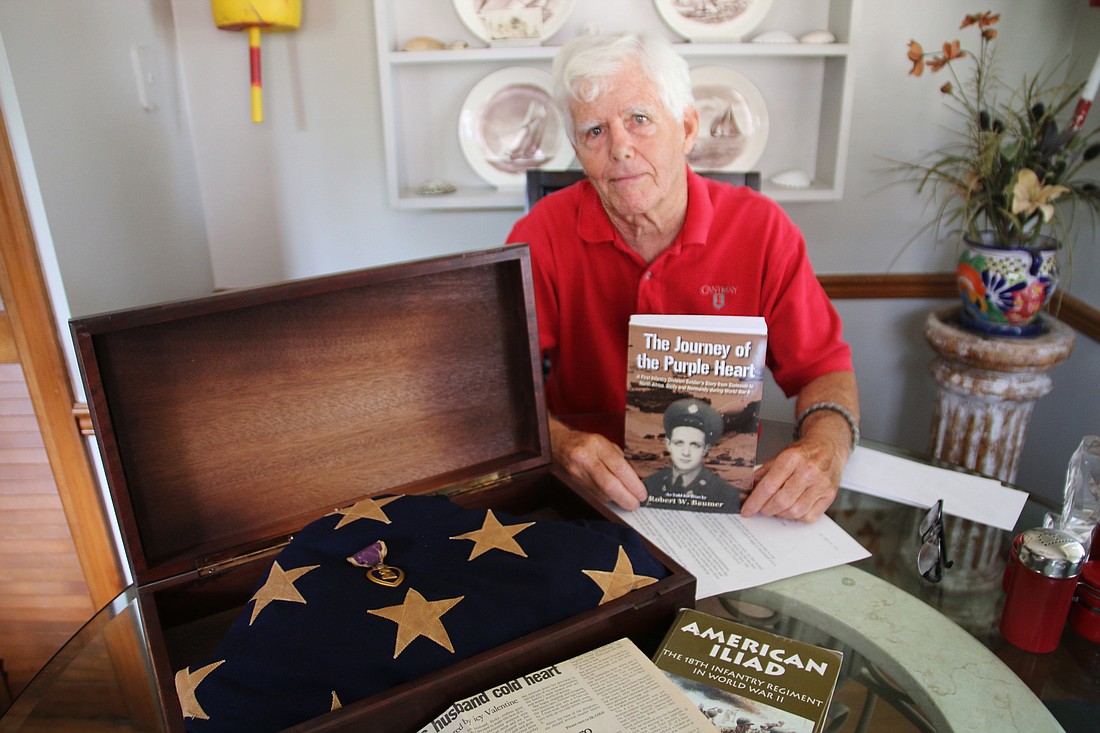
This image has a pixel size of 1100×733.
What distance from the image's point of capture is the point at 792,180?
86.8 inches

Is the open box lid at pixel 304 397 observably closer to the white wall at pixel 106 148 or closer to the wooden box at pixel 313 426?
the wooden box at pixel 313 426

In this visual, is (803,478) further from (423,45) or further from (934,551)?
(423,45)

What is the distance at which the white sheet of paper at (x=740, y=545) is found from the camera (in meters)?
0.92

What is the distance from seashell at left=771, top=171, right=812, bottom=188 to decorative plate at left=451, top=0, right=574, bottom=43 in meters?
0.78

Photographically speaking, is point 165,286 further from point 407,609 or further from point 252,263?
point 407,609

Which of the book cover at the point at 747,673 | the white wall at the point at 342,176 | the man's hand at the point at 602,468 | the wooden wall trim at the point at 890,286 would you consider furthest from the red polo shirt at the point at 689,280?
the wooden wall trim at the point at 890,286

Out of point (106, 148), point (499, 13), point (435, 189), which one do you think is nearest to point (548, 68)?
point (499, 13)

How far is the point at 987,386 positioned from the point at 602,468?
1.39 metres

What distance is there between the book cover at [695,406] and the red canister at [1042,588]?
0.34 meters

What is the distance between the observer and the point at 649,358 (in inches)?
40.2

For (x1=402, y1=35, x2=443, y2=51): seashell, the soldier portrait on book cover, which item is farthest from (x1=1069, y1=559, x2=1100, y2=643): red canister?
(x1=402, y1=35, x2=443, y2=51): seashell

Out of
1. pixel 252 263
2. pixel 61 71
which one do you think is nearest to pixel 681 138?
pixel 61 71

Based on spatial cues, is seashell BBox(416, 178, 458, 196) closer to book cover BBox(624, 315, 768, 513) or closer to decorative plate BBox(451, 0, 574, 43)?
decorative plate BBox(451, 0, 574, 43)

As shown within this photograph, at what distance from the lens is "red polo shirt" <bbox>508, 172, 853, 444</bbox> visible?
54.1 inches
